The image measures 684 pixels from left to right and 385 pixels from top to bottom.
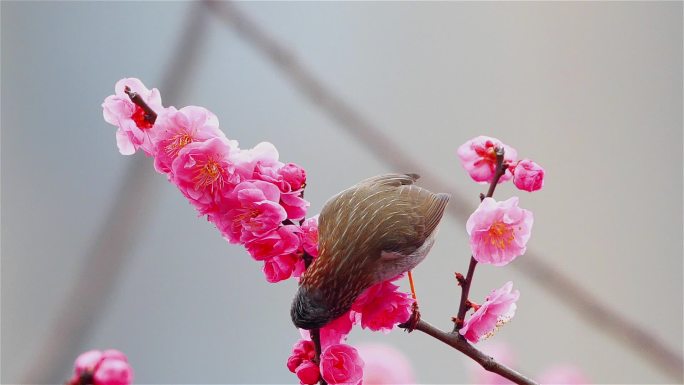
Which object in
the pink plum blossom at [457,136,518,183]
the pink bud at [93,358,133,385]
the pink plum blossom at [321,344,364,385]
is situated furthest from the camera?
the pink plum blossom at [457,136,518,183]

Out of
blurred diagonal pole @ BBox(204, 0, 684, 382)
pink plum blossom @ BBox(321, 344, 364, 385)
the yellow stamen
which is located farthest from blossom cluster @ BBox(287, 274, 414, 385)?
blurred diagonal pole @ BBox(204, 0, 684, 382)

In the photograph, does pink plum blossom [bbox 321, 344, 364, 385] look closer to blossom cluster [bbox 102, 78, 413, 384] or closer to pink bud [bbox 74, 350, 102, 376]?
blossom cluster [bbox 102, 78, 413, 384]

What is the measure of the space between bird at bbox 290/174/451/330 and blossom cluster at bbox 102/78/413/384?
19 millimetres

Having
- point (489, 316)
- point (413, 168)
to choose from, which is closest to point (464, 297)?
point (489, 316)

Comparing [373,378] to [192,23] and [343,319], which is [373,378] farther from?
[192,23]

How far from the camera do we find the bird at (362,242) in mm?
566

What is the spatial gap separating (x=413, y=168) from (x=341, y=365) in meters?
0.79

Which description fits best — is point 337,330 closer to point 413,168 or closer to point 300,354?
point 300,354

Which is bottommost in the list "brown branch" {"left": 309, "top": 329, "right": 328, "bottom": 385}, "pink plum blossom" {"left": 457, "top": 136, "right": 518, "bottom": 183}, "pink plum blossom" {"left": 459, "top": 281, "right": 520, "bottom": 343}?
"brown branch" {"left": 309, "top": 329, "right": 328, "bottom": 385}

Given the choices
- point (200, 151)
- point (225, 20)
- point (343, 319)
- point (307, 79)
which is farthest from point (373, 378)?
point (225, 20)

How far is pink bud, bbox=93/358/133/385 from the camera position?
0.42 m

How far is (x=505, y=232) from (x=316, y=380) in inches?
9.2

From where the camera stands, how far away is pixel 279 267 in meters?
0.57

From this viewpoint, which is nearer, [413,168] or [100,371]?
[100,371]
